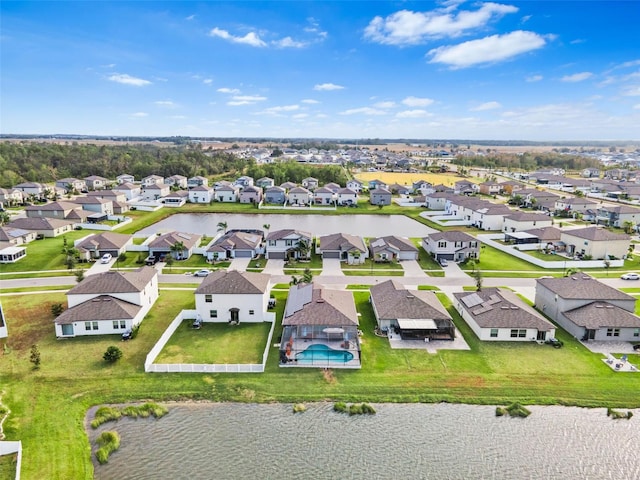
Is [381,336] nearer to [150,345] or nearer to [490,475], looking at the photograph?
[490,475]

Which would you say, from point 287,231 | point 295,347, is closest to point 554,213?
point 287,231

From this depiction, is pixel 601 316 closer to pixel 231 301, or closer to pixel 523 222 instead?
pixel 231 301

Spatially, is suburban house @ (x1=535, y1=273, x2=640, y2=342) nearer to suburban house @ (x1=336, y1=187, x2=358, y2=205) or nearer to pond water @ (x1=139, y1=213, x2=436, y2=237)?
pond water @ (x1=139, y1=213, x2=436, y2=237)

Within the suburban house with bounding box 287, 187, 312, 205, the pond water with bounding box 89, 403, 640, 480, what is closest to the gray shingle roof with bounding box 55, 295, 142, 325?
the pond water with bounding box 89, 403, 640, 480

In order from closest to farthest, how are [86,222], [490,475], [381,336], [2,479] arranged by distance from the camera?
[2,479]
[490,475]
[381,336]
[86,222]

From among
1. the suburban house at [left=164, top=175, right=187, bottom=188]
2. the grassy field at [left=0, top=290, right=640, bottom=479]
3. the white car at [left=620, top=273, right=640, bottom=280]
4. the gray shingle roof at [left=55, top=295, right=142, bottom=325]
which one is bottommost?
the grassy field at [left=0, top=290, right=640, bottom=479]
